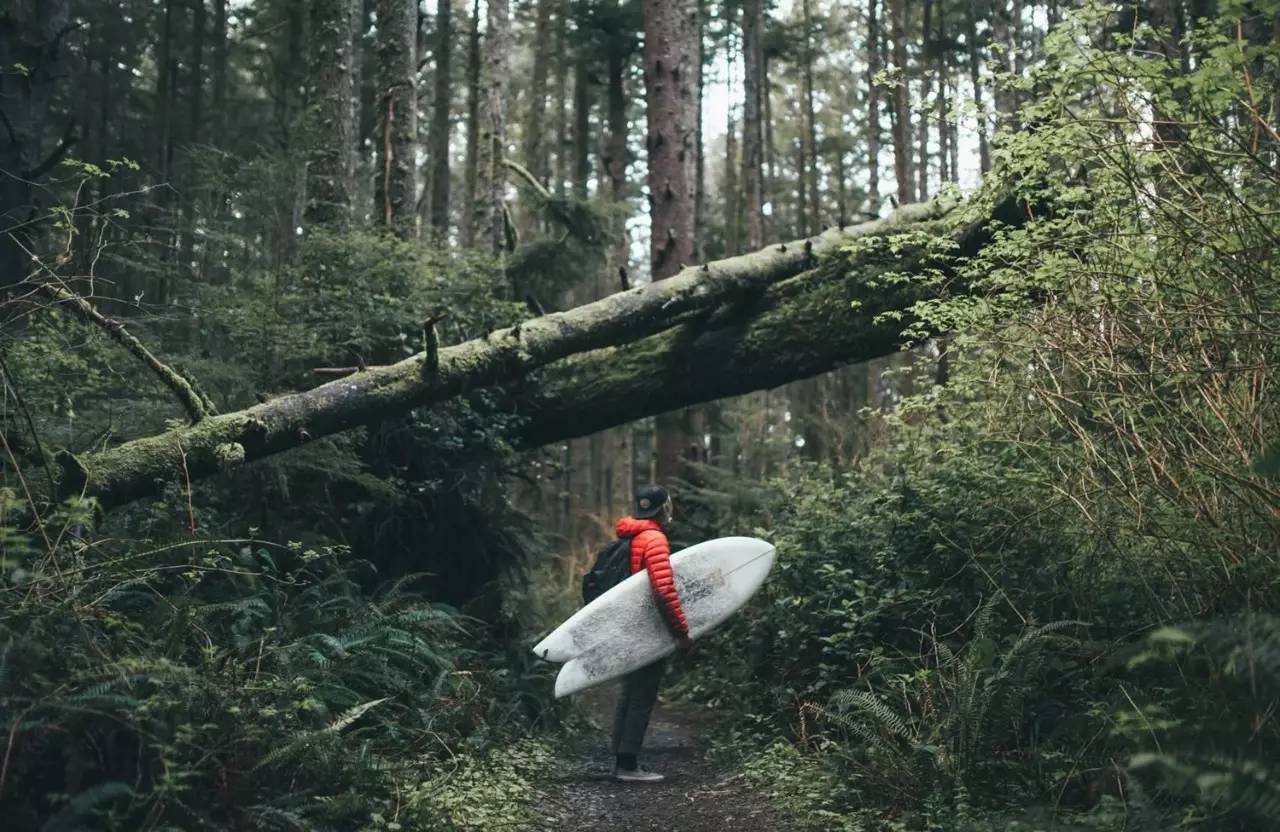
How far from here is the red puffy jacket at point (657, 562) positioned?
285 inches

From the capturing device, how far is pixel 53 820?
3.63m

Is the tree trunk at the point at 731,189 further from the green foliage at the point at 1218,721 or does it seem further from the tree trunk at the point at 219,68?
the green foliage at the point at 1218,721

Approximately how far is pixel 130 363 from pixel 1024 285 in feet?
21.9

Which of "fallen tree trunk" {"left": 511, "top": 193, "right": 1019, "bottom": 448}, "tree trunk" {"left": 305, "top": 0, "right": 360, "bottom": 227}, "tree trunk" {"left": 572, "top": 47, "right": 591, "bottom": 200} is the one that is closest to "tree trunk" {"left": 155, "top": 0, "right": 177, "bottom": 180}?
"tree trunk" {"left": 572, "top": 47, "right": 591, "bottom": 200}

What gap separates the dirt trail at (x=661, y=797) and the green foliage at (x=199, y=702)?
791 millimetres

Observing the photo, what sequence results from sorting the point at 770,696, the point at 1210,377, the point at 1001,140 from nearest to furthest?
the point at 1210,377 < the point at 1001,140 < the point at 770,696

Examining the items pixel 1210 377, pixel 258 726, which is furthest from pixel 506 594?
pixel 1210 377

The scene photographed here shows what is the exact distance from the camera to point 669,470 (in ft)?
43.6

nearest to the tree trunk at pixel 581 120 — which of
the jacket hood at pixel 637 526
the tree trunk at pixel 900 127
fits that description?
the tree trunk at pixel 900 127

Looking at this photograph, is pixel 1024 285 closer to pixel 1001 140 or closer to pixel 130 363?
pixel 1001 140

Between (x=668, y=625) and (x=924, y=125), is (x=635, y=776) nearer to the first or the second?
(x=668, y=625)

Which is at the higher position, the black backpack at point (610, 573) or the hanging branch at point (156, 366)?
the hanging branch at point (156, 366)

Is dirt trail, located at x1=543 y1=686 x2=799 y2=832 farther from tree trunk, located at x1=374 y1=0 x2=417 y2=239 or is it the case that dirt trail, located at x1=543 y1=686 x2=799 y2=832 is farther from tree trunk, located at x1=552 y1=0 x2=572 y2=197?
tree trunk, located at x1=552 y1=0 x2=572 y2=197

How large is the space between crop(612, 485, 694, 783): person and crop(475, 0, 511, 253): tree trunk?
863cm
